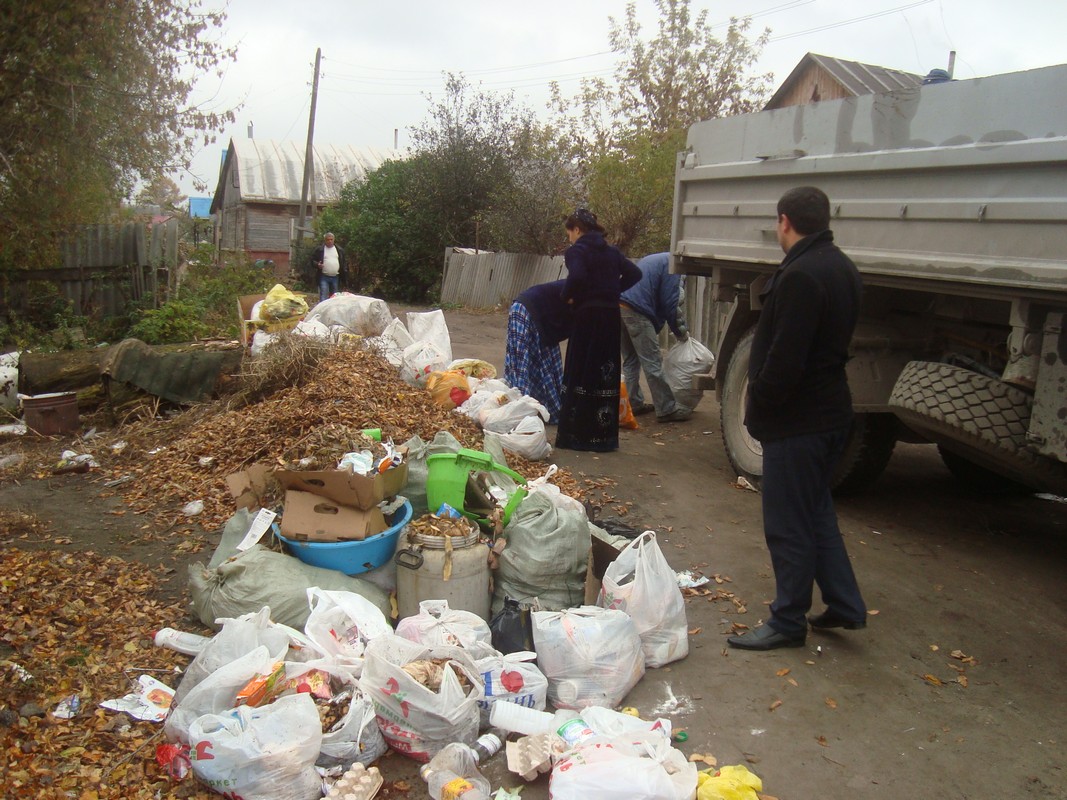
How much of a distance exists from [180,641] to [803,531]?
261 cm

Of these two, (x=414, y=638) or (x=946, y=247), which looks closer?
(x=414, y=638)

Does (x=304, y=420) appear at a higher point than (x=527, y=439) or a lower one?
higher

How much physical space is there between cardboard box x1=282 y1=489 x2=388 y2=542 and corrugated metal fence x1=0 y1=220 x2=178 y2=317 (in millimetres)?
10822

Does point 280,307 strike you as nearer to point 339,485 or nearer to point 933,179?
point 339,485

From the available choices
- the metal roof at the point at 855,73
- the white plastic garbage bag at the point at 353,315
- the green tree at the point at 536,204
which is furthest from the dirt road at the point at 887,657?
the metal roof at the point at 855,73

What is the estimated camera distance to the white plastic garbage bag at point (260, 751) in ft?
8.70

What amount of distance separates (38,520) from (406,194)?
57.9 feet

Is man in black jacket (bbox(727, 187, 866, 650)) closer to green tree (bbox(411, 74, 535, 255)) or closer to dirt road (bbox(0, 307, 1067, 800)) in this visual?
dirt road (bbox(0, 307, 1067, 800))

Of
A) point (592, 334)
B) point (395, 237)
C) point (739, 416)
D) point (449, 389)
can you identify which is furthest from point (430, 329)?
point (395, 237)

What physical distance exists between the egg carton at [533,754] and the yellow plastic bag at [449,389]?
3992 millimetres

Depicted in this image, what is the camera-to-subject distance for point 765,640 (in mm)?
3623

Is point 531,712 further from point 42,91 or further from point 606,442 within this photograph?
point 42,91

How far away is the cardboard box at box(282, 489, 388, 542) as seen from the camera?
386 centimetres

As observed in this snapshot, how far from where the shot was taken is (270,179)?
108ft
